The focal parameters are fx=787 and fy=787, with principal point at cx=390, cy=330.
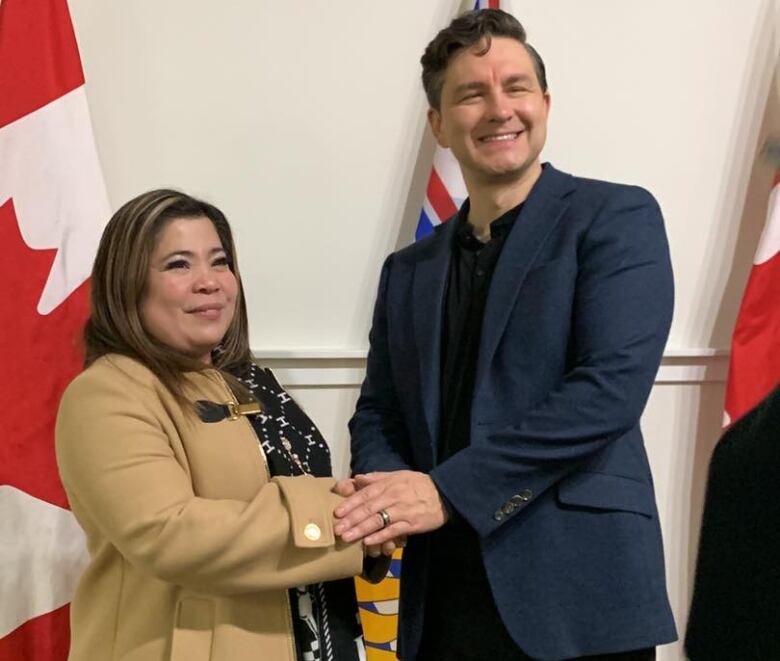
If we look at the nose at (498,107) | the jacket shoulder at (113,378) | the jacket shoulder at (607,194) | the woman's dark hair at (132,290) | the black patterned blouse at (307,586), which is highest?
the nose at (498,107)

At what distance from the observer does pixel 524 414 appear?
1307mm

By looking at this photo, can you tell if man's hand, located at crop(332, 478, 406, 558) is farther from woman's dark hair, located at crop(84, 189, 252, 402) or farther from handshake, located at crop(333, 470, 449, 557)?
woman's dark hair, located at crop(84, 189, 252, 402)

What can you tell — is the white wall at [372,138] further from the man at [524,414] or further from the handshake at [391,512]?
the handshake at [391,512]

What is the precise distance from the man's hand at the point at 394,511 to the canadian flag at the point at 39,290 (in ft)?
2.86

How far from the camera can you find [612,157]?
238 centimetres

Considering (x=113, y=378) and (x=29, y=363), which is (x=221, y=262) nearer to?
(x=113, y=378)

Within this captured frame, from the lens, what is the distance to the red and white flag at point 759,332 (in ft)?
7.27

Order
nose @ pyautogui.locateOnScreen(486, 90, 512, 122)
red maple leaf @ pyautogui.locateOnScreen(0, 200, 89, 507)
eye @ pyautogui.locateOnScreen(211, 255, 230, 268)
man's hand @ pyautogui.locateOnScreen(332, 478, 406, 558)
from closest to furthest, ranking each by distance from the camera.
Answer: man's hand @ pyautogui.locateOnScreen(332, 478, 406, 558), nose @ pyautogui.locateOnScreen(486, 90, 512, 122), eye @ pyautogui.locateOnScreen(211, 255, 230, 268), red maple leaf @ pyautogui.locateOnScreen(0, 200, 89, 507)

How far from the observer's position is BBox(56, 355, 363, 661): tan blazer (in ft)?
3.98

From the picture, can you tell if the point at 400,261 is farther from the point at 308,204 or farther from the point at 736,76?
the point at 736,76

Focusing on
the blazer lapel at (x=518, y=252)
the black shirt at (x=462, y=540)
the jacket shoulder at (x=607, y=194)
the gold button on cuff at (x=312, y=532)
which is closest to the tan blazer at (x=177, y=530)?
the gold button on cuff at (x=312, y=532)

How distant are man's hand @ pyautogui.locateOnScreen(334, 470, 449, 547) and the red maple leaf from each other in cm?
88

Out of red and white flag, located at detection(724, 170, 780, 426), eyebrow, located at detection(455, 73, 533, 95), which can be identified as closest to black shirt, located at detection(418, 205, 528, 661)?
eyebrow, located at detection(455, 73, 533, 95)

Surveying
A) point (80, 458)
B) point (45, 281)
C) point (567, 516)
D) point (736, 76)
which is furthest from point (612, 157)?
point (80, 458)
